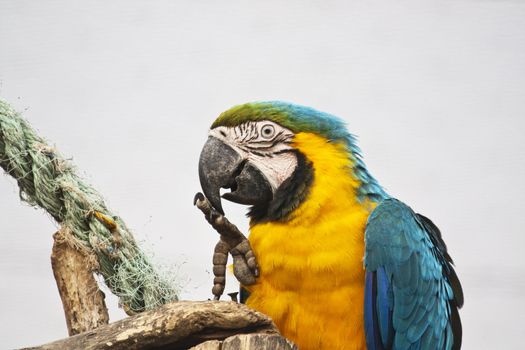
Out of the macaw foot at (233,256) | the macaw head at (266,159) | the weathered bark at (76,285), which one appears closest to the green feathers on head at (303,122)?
the macaw head at (266,159)

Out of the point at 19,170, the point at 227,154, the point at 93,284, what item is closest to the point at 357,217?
the point at 227,154

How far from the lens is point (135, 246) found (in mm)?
1521

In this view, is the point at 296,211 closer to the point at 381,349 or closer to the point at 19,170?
the point at 381,349

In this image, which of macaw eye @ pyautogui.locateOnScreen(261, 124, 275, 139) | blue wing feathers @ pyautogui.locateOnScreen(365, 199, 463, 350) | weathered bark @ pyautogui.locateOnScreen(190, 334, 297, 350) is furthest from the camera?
macaw eye @ pyautogui.locateOnScreen(261, 124, 275, 139)

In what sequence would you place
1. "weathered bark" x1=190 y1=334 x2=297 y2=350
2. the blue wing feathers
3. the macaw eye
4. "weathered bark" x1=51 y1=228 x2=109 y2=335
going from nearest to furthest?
"weathered bark" x1=190 y1=334 x2=297 y2=350, "weathered bark" x1=51 y1=228 x2=109 y2=335, the blue wing feathers, the macaw eye

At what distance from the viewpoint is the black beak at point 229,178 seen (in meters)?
1.75

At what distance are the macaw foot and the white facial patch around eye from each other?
0.54ft

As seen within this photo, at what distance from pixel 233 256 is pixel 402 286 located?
1.50 ft

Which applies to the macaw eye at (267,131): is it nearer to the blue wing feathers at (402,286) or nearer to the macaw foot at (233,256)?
the macaw foot at (233,256)

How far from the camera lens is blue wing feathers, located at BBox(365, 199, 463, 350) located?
1.67m

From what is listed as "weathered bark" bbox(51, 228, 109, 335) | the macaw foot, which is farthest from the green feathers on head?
"weathered bark" bbox(51, 228, 109, 335)

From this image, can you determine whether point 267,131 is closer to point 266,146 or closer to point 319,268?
point 266,146

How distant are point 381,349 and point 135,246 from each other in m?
0.70

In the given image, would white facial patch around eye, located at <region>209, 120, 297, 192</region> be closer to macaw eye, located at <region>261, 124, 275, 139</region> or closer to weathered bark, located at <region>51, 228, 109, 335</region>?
macaw eye, located at <region>261, 124, 275, 139</region>
